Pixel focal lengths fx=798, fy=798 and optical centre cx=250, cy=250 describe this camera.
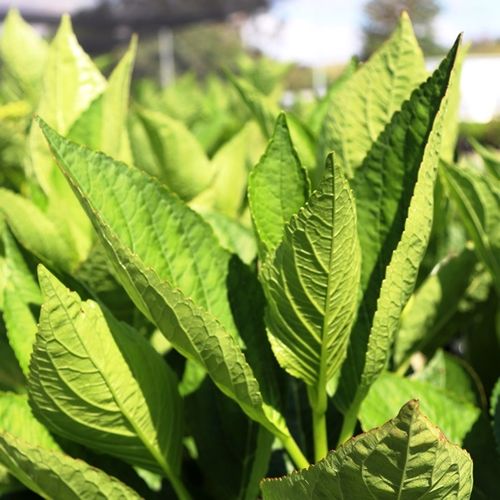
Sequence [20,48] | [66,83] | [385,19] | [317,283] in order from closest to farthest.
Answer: [317,283], [66,83], [20,48], [385,19]

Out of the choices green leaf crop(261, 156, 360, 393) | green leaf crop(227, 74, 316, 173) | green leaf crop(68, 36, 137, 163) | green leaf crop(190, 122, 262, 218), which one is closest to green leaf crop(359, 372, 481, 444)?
green leaf crop(261, 156, 360, 393)

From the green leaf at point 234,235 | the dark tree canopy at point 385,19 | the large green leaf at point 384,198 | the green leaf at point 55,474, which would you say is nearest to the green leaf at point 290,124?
the green leaf at point 234,235

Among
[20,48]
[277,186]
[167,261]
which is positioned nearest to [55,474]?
[167,261]

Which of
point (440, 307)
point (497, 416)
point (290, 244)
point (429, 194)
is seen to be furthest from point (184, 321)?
point (440, 307)

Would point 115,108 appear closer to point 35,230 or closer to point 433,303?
point 35,230

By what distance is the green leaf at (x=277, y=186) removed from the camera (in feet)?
2.35

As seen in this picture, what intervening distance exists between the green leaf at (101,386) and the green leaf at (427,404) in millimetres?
197

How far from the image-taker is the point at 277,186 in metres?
0.73

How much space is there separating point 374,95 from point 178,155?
0.51 meters

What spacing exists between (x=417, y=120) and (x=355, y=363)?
0.23 meters

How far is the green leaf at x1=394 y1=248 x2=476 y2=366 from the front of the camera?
94cm

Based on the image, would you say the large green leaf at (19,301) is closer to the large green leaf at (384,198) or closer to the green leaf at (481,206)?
the large green leaf at (384,198)

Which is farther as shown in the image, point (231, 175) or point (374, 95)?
point (231, 175)

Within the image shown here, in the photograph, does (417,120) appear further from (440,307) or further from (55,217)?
(55,217)
